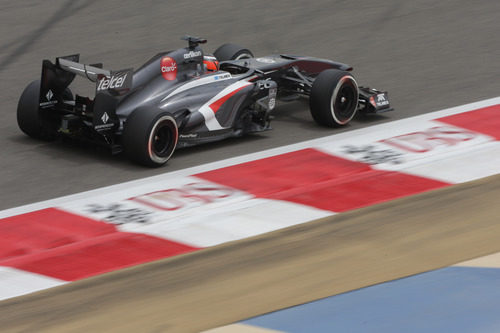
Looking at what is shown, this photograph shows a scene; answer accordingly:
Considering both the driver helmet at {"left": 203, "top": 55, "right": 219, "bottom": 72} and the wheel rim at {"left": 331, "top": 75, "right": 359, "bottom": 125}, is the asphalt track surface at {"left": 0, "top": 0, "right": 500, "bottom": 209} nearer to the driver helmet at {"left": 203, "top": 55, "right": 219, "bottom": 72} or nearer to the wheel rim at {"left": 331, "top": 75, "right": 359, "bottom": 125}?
the wheel rim at {"left": 331, "top": 75, "right": 359, "bottom": 125}

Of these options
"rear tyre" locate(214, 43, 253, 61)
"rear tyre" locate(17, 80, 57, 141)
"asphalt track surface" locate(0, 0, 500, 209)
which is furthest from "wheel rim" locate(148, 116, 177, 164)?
"rear tyre" locate(214, 43, 253, 61)

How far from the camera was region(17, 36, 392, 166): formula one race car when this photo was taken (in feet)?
27.5

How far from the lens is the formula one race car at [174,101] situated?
839cm

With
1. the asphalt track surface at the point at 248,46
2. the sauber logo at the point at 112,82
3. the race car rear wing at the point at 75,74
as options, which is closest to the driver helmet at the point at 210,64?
the asphalt track surface at the point at 248,46

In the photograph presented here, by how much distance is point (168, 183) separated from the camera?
7.99 metres

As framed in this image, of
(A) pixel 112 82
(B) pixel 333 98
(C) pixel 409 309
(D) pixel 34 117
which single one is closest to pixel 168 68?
(A) pixel 112 82

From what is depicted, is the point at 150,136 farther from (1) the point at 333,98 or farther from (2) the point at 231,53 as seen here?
(2) the point at 231,53

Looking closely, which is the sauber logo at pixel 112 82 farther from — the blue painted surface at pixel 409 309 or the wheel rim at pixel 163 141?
the blue painted surface at pixel 409 309

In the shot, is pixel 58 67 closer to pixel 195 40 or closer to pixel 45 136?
pixel 45 136

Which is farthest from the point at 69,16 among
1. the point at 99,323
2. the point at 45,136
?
the point at 99,323

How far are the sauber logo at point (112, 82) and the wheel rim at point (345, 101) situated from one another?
7.47 feet

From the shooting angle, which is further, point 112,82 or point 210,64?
point 210,64

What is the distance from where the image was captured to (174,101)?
880 cm

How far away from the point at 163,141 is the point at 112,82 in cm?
73
